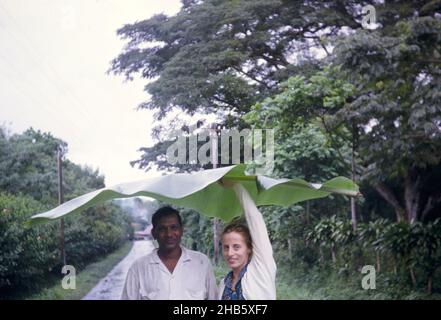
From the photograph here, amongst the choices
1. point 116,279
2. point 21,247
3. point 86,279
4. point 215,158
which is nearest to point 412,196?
point 215,158

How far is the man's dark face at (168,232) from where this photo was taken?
1942mm

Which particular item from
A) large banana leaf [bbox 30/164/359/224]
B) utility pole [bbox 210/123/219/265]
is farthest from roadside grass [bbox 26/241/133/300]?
large banana leaf [bbox 30/164/359/224]

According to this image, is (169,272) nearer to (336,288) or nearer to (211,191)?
(211,191)

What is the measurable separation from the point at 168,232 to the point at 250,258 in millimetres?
297

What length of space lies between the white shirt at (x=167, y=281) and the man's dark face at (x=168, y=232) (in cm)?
5

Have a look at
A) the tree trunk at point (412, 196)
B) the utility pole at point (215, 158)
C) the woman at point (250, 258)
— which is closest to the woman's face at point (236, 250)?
the woman at point (250, 258)

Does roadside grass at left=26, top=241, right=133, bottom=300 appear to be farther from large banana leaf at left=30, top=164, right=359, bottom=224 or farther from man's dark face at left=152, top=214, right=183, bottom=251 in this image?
man's dark face at left=152, top=214, right=183, bottom=251

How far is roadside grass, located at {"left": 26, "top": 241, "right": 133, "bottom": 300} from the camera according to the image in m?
4.01

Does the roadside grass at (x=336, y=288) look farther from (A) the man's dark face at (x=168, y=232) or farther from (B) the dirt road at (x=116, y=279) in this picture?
(A) the man's dark face at (x=168, y=232)

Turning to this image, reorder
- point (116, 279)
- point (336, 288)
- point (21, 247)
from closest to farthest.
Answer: point (21, 247) < point (116, 279) < point (336, 288)

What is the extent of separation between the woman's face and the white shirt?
0.15m

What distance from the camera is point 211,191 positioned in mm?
2037

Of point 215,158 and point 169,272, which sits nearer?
point 169,272

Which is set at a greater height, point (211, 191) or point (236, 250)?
point (211, 191)
